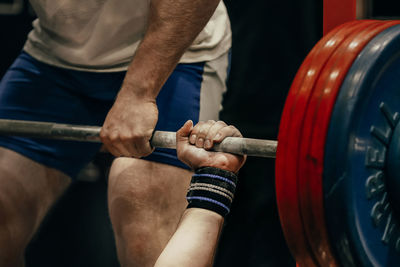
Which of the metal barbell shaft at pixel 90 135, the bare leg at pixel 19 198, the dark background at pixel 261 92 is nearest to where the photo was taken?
the metal barbell shaft at pixel 90 135

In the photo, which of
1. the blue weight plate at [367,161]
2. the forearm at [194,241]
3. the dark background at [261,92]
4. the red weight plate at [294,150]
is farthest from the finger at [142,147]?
the dark background at [261,92]

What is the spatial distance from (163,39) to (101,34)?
11.3 inches

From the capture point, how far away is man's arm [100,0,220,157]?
1408 mm

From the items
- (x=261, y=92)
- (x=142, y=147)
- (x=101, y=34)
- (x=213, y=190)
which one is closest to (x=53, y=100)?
(x=101, y=34)

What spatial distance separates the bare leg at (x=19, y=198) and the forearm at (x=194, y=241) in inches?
23.8

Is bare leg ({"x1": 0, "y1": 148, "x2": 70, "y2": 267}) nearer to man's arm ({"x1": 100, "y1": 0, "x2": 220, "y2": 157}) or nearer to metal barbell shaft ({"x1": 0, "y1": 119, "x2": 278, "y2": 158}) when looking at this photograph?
metal barbell shaft ({"x1": 0, "y1": 119, "x2": 278, "y2": 158})

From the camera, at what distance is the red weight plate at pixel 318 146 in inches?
43.0

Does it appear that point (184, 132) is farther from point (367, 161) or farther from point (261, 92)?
point (261, 92)

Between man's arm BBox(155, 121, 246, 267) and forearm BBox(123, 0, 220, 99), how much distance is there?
0.49ft

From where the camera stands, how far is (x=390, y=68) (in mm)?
1186

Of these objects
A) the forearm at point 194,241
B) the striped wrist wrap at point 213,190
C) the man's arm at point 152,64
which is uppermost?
the man's arm at point 152,64

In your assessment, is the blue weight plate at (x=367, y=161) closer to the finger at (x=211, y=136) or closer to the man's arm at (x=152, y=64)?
the finger at (x=211, y=136)

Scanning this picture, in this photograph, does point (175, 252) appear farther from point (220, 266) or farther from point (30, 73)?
point (220, 266)

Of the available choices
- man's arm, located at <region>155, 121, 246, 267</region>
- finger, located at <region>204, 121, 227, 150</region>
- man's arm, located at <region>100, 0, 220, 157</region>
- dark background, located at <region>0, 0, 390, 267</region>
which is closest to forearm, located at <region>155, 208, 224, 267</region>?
man's arm, located at <region>155, 121, 246, 267</region>
